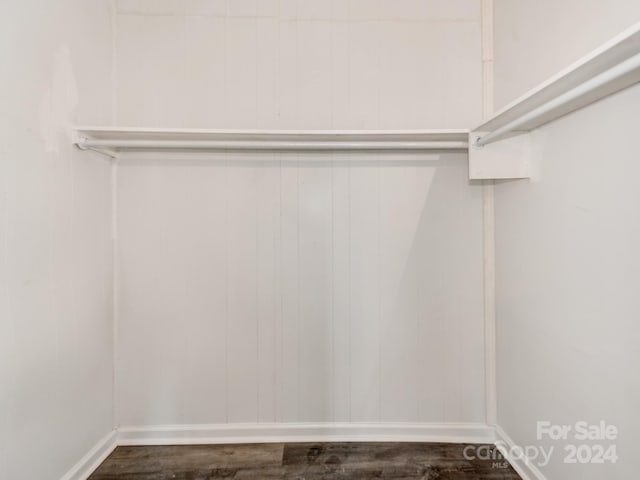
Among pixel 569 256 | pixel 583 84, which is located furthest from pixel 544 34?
pixel 569 256

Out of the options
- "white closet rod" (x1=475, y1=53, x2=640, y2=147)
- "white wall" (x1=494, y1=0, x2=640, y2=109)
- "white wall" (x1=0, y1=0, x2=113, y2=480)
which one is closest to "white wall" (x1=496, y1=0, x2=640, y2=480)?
"white wall" (x1=494, y1=0, x2=640, y2=109)

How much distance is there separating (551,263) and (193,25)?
6.73ft

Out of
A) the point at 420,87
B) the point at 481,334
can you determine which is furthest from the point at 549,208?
the point at 420,87

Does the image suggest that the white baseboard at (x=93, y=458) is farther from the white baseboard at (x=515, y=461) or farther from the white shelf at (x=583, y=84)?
the white shelf at (x=583, y=84)

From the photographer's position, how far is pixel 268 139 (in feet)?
4.93

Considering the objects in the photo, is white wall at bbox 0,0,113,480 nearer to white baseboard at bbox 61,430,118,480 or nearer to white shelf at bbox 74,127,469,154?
white baseboard at bbox 61,430,118,480

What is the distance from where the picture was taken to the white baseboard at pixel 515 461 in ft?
4.41

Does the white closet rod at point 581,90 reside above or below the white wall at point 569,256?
above

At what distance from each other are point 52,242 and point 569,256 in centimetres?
199

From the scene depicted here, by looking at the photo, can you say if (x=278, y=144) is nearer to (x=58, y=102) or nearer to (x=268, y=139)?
(x=268, y=139)

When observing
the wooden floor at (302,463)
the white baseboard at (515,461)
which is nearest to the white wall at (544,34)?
the white baseboard at (515,461)

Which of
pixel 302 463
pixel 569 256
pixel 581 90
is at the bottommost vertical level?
pixel 302 463

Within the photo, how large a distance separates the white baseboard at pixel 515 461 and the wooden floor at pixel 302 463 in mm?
31

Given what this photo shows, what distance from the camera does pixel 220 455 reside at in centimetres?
155
